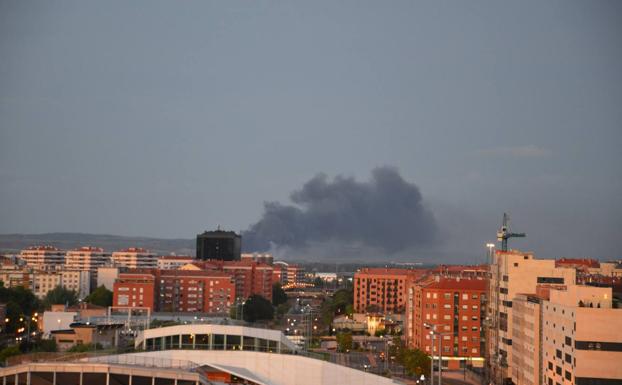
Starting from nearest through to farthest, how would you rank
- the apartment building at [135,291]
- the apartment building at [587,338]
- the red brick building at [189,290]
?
the apartment building at [587,338]
the apartment building at [135,291]
the red brick building at [189,290]

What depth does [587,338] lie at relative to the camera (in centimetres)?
2420

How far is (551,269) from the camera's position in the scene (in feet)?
111

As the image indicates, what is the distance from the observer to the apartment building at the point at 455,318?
41.6 meters

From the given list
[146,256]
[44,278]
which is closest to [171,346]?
[44,278]

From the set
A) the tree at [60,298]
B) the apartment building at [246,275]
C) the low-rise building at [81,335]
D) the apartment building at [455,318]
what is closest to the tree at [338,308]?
the apartment building at [246,275]

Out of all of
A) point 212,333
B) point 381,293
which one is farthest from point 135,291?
point 212,333

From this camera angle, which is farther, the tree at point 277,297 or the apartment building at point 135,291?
the tree at point 277,297

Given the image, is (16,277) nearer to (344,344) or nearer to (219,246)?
(219,246)

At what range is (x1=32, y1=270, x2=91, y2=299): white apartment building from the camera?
254 feet

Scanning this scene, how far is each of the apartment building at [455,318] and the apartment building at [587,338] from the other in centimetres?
1490

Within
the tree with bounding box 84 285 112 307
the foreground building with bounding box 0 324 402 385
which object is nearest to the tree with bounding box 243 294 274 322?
the tree with bounding box 84 285 112 307

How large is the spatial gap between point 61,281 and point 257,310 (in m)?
25.8

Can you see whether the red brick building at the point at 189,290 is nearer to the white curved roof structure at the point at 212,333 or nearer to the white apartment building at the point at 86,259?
the white curved roof structure at the point at 212,333

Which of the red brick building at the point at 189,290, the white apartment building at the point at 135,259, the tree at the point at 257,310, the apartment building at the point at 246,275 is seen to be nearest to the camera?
the tree at the point at 257,310
